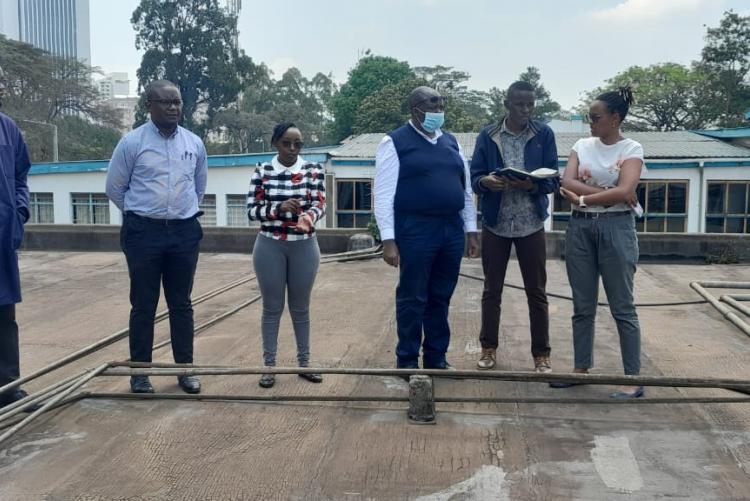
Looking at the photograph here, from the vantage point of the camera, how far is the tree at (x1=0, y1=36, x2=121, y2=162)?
3809 cm

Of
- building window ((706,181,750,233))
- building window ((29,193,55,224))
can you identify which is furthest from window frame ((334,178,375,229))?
building window ((706,181,750,233))

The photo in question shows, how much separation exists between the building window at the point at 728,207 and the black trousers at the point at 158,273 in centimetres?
2066

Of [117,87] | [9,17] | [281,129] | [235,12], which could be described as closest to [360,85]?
[235,12]

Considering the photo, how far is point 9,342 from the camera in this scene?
3969 mm

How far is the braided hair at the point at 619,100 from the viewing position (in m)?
4.14

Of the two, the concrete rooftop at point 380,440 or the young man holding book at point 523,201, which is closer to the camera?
the concrete rooftop at point 380,440

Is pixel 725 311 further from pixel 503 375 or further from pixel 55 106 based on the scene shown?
pixel 55 106

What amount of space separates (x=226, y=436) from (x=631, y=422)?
6.05 ft

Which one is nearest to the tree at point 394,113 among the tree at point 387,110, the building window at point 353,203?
the tree at point 387,110

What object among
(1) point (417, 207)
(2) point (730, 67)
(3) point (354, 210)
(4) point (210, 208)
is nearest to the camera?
(1) point (417, 207)

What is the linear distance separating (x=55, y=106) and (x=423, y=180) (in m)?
42.3

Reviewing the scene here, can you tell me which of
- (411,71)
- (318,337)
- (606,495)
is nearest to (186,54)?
(411,71)

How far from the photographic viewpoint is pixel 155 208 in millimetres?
4219

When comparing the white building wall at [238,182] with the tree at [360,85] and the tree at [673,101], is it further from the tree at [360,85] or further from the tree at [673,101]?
the tree at [360,85]
